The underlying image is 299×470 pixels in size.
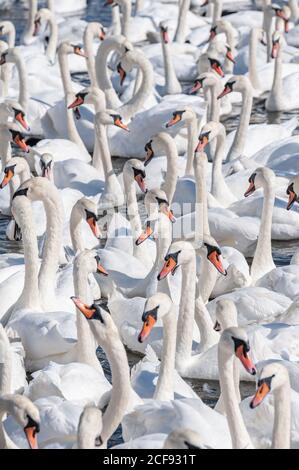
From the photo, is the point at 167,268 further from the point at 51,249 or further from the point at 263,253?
the point at 263,253

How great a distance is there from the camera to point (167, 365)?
10.0 m

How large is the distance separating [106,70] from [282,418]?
11.0m

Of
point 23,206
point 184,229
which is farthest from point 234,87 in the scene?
point 23,206

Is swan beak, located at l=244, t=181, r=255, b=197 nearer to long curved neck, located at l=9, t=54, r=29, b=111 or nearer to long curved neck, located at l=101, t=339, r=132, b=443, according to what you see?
long curved neck, located at l=101, t=339, r=132, b=443

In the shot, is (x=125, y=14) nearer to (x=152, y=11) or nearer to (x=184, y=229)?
(x=152, y=11)

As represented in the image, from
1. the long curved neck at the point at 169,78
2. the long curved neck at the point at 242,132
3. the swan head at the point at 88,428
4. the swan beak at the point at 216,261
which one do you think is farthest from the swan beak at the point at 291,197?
the long curved neck at the point at 169,78

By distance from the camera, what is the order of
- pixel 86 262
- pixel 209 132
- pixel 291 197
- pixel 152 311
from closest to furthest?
1. pixel 152 311
2. pixel 86 262
3. pixel 291 197
4. pixel 209 132

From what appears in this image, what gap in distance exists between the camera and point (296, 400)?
9.58 metres

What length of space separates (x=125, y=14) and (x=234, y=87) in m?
6.30

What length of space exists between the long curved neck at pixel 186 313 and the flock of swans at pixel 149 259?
0.04 ft

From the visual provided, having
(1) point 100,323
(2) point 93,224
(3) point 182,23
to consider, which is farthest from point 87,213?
(3) point 182,23

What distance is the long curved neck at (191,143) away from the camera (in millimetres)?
15938

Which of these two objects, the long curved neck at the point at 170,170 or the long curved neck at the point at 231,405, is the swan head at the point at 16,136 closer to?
the long curved neck at the point at 170,170

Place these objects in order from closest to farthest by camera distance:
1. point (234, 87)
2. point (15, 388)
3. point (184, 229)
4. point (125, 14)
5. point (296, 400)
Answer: point (296, 400)
point (15, 388)
point (184, 229)
point (234, 87)
point (125, 14)
